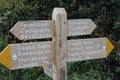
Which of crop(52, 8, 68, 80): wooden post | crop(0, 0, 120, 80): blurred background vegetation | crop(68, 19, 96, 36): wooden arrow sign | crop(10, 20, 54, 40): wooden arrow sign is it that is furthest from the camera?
crop(0, 0, 120, 80): blurred background vegetation

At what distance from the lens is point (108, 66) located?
20.8ft

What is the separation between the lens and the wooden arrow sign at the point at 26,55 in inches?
123

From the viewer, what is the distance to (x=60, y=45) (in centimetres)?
338

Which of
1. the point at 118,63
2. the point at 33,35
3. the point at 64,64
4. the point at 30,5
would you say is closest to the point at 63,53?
the point at 64,64

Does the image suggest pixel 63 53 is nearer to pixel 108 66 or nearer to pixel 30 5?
pixel 108 66

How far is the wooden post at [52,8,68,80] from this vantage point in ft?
11.1

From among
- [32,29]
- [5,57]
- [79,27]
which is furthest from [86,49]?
[5,57]

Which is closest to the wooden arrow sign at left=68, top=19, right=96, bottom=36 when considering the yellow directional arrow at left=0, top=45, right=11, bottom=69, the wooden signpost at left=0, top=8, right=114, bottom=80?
the wooden signpost at left=0, top=8, right=114, bottom=80

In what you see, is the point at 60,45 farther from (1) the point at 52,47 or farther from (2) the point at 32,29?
(2) the point at 32,29

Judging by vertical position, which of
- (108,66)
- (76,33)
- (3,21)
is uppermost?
(76,33)

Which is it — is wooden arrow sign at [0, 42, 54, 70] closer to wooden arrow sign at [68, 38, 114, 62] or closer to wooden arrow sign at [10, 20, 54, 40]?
wooden arrow sign at [10, 20, 54, 40]

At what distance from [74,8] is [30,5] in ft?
3.78

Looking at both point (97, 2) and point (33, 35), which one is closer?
point (33, 35)

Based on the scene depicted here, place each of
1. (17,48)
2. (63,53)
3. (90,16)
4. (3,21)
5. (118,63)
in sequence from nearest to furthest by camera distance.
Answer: (17,48)
(63,53)
(118,63)
(90,16)
(3,21)
